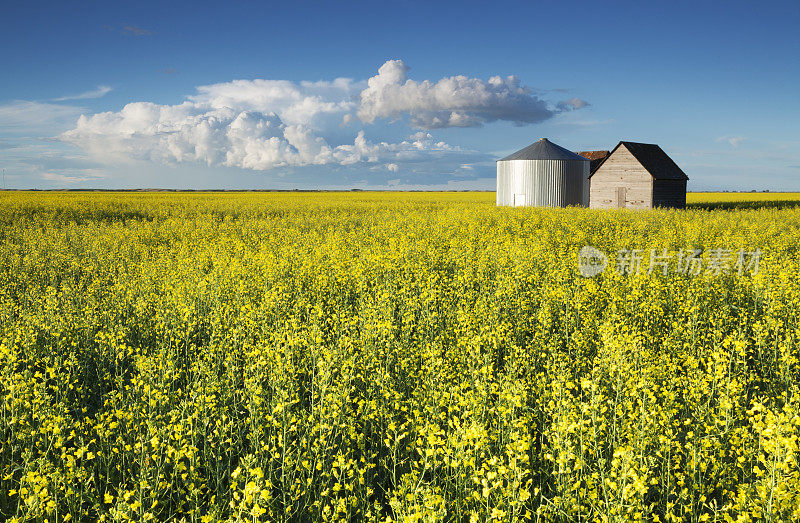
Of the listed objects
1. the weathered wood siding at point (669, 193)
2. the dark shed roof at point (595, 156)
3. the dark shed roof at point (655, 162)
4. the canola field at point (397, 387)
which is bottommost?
the canola field at point (397, 387)

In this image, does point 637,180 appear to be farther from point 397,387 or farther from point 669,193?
point 397,387

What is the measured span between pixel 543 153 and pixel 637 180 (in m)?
7.65

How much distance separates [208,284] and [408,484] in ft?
26.3

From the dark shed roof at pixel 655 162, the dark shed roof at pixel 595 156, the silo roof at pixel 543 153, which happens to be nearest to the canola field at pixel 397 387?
the dark shed roof at pixel 655 162

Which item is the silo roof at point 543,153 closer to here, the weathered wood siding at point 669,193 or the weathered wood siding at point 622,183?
the weathered wood siding at point 622,183

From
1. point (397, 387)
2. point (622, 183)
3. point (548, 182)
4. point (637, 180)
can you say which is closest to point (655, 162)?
point (637, 180)

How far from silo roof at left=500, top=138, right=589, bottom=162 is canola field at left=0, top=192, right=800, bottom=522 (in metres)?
24.4

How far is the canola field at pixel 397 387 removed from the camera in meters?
3.21

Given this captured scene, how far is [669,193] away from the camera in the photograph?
38281mm

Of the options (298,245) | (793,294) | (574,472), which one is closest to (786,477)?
(574,472)

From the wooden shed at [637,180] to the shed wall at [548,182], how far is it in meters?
1.48

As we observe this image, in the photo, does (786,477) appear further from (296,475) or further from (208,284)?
(208,284)

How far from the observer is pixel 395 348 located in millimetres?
5895

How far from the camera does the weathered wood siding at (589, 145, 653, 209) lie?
37500 mm
